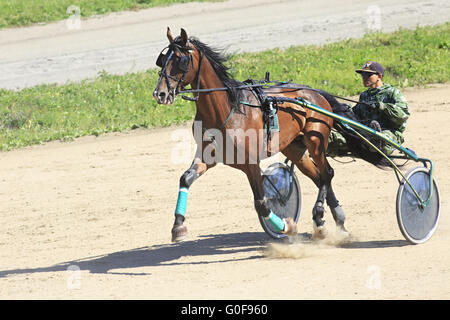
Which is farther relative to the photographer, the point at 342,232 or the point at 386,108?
the point at 342,232

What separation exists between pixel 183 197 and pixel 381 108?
2070mm

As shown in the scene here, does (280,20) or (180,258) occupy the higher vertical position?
(280,20)

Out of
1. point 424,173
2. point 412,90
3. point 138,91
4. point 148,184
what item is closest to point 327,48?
point 412,90

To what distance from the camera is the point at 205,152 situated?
646 cm

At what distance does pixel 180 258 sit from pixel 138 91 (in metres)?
6.59

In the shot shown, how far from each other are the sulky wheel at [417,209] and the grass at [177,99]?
551cm

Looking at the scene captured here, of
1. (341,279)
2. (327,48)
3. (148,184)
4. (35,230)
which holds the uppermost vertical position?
(327,48)

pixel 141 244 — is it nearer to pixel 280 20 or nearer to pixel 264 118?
pixel 264 118

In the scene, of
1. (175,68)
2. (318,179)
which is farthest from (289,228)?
(175,68)

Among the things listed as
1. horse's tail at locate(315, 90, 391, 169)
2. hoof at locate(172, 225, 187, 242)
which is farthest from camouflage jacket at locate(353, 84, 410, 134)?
hoof at locate(172, 225, 187, 242)

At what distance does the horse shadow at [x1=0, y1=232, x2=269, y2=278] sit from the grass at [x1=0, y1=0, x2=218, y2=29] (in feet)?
38.4

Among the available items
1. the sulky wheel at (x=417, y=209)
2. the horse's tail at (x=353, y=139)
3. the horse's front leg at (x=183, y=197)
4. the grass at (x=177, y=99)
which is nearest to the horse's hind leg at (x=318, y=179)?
the horse's tail at (x=353, y=139)

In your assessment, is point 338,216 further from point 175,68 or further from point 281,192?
point 175,68

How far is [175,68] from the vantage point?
6105 millimetres
